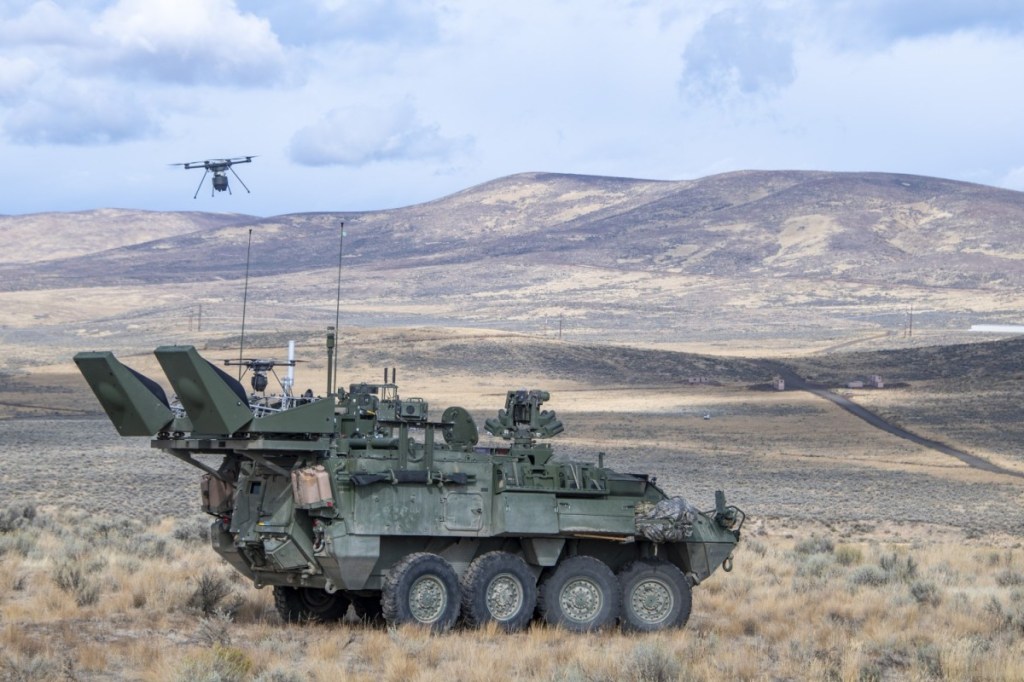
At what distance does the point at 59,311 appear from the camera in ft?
506

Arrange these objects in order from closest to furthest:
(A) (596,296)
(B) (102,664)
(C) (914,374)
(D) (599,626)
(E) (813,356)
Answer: (B) (102,664) → (D) (599,626) → (C) (914,374) → (E) (813,356) → (A) (596,296)

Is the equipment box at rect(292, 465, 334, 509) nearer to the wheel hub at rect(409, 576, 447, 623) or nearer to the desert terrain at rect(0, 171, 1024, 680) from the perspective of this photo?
the wheel hub at rect(409, 576, 447, 623)

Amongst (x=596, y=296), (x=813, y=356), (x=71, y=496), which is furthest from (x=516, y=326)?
(x=71, y=496)

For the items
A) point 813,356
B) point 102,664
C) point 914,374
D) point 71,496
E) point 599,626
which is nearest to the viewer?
point 102,664

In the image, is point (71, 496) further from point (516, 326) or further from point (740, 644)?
point (516, 326)

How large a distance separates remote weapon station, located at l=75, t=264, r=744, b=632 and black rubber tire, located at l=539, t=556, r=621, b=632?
0.01 meters

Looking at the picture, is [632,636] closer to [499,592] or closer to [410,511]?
[499,592]

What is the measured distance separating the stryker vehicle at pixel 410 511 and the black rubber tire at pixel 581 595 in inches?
0.6

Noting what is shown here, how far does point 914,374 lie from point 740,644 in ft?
243

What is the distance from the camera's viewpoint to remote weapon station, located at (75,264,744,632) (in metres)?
14.8

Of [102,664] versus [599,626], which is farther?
[599,626]

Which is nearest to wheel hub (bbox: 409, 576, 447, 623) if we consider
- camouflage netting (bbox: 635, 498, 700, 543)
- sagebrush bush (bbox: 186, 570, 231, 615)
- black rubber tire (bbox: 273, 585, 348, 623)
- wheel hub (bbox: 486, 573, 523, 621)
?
wheel hub (bbox: 486, 573, 523, 621)

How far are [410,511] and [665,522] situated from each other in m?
2.69

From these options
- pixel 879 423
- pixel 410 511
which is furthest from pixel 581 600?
pixel 879 423
